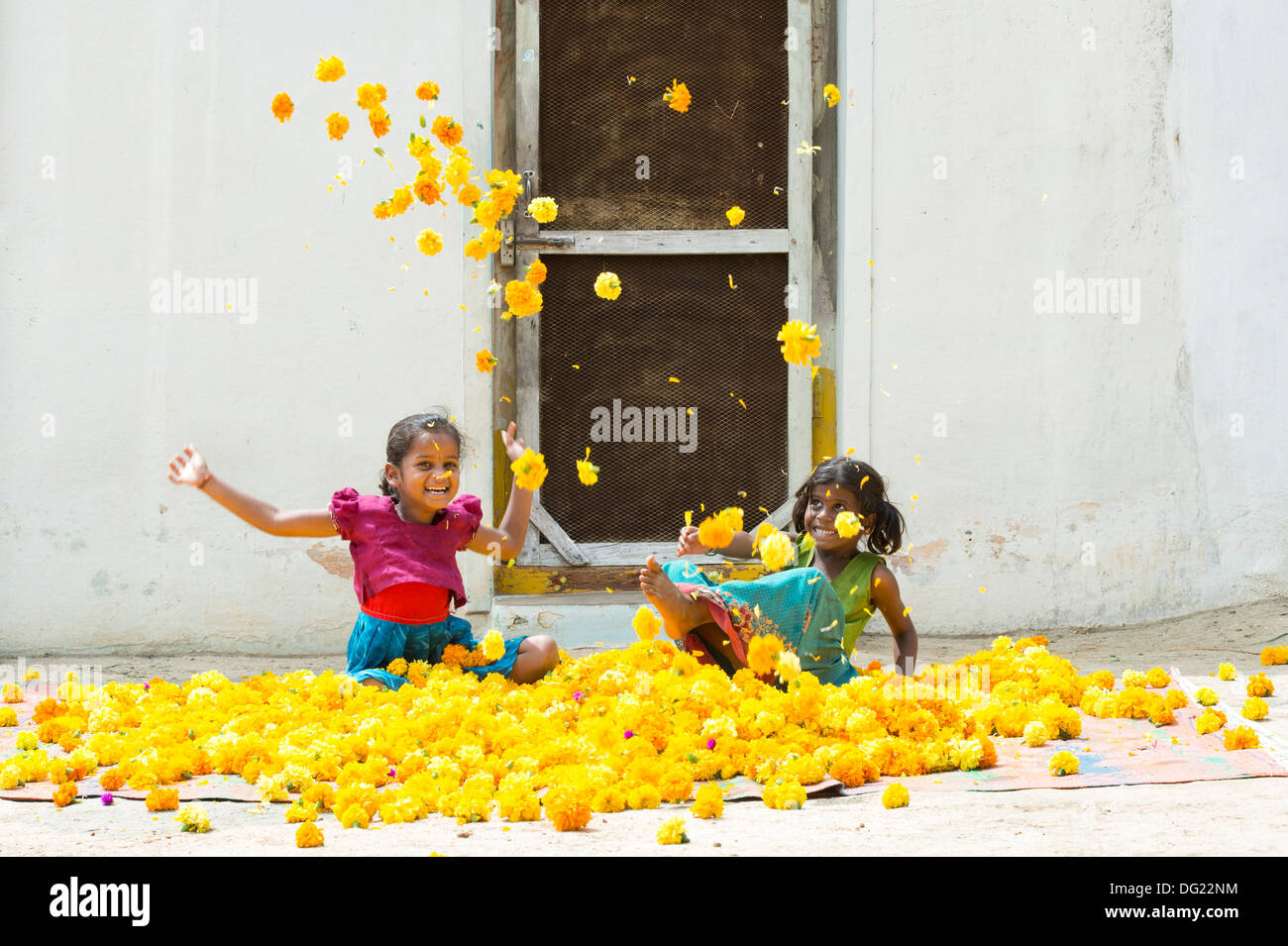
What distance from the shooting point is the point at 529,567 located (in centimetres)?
544

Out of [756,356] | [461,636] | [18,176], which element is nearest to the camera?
[461,636]

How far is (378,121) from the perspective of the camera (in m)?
4.93

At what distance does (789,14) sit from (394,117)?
68.3 inches

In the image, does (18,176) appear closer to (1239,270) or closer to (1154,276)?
(1154,276)

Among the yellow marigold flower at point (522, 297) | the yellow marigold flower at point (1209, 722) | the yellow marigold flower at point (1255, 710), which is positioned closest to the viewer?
the yellow marigold flower at point (1209, 722)

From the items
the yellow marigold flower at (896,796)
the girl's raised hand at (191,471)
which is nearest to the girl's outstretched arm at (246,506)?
the girl's raised hand at (191,471)

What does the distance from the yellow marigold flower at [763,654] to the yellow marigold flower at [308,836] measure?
144 centimetres

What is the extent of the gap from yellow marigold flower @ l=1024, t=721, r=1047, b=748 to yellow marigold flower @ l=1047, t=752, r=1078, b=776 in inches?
13.2

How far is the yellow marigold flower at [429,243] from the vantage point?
16.4 feet

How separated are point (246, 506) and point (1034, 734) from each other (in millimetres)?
2297

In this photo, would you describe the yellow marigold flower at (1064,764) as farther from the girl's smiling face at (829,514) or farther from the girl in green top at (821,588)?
the girl's smiling face at (829,514)

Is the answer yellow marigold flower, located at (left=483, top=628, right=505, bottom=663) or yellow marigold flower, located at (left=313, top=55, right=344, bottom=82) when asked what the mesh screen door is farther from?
yellow marigold flower, located at (left=483, top=628, right=505, bottom=663)

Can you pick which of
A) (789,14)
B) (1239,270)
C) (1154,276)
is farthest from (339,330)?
(1239,270)

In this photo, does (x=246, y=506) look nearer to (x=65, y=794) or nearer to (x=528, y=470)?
(x=528, y=470)
